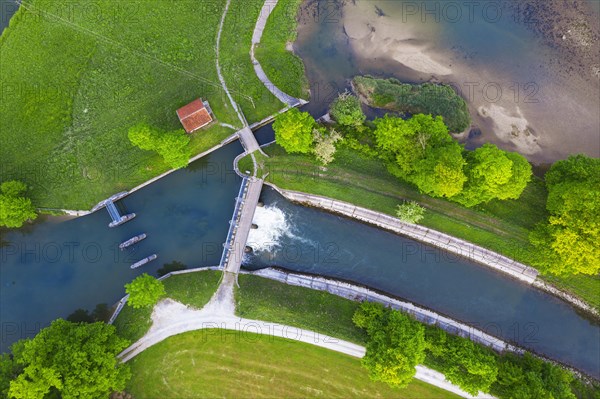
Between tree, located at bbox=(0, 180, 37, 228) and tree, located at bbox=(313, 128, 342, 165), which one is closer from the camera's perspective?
tree, located at bbox=(0, 180, 37, 228)

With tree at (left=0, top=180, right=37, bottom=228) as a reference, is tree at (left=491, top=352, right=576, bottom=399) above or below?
below

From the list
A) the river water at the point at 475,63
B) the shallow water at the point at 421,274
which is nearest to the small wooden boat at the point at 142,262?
the shallow water at the point at 421,274

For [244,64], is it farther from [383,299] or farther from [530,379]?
[530,379]

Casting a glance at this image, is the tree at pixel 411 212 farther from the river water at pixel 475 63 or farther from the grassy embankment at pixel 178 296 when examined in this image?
the grassy embankment at pixel 178 296

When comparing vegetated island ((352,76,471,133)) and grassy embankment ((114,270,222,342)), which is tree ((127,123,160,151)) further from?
vegetated island ((352,76,471,133))

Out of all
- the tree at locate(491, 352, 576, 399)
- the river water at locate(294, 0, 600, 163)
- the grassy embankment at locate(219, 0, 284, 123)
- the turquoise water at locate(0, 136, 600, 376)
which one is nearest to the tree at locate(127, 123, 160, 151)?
the turquoise water at locate(0, 136, 600, 376)

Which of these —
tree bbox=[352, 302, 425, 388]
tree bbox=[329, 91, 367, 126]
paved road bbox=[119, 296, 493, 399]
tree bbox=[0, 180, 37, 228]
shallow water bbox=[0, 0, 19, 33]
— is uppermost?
shallow water bbox=[0, 0, 19, 33]

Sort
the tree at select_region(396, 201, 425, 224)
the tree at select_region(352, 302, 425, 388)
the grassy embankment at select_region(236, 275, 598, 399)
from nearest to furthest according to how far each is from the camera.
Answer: the tree at select_region(352, 302, 425, 388) → the tree at select_region(396, 201, 425, 224) → the grassy embankment at select_region(236, 275, 598, 399)
